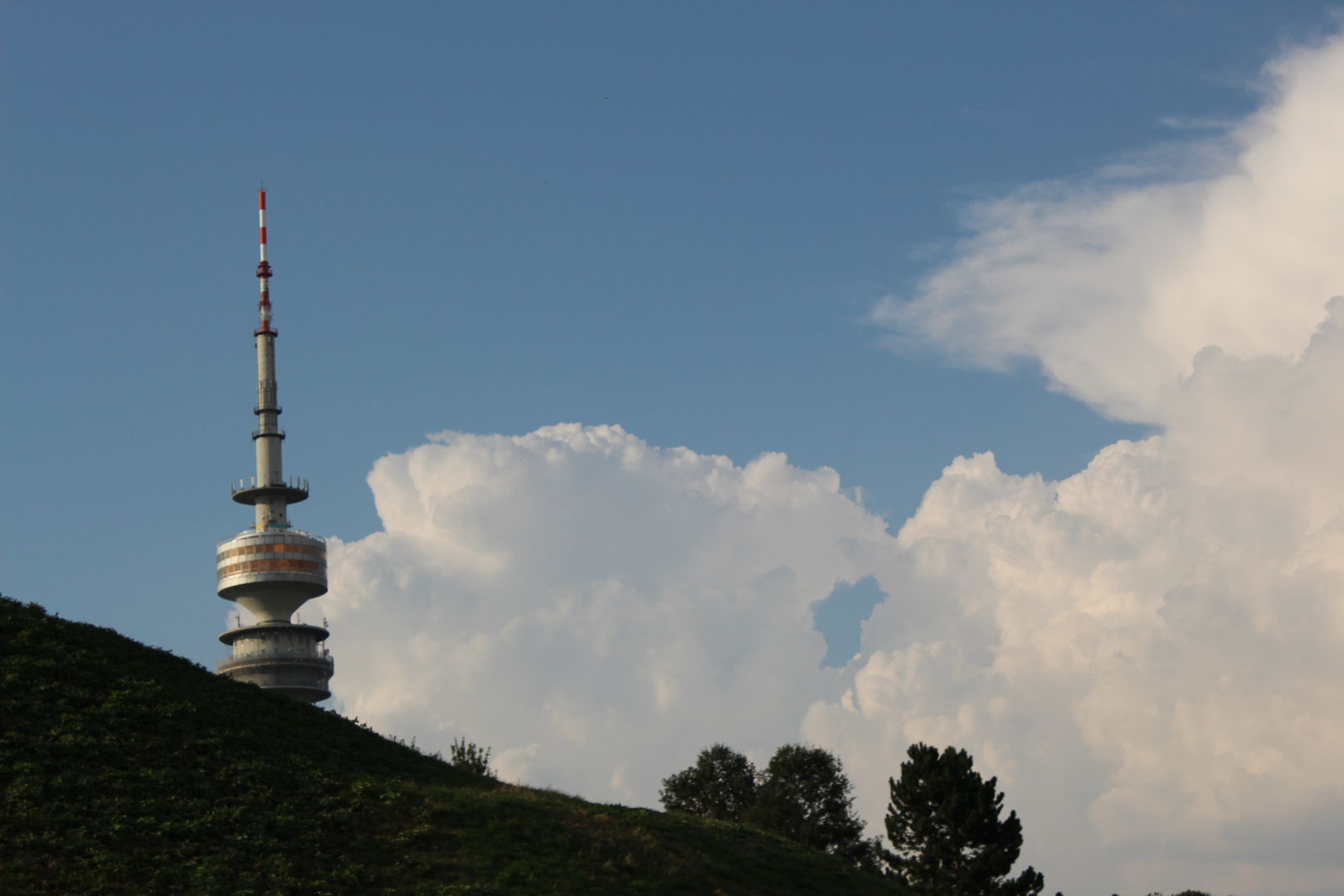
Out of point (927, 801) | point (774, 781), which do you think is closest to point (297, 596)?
point (774, 781)

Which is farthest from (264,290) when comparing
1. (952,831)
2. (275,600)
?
(952,831)

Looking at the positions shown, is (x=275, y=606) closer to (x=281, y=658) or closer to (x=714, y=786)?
(x=281, y=658)

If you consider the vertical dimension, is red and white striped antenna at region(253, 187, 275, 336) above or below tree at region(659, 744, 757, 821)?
above

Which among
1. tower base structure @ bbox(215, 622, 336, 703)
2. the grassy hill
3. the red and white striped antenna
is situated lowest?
the grassy hill

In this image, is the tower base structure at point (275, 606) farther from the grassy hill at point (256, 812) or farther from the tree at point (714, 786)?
the grassy hill at point (256, 812)

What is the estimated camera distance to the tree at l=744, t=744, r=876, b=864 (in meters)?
97.9

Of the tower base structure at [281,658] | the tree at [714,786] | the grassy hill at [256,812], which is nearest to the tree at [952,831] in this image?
the grassy hill at [256,812]

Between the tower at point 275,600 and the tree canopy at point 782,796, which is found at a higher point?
the tower at point 275,600

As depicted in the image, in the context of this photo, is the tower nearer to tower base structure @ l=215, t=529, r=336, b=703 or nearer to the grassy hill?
tower base structure @ l=215, t=529, r=336, b=703

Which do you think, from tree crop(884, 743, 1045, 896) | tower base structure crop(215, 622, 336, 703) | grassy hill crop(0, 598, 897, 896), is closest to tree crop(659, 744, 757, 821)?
tree crop(884, 743, 1045, 896)

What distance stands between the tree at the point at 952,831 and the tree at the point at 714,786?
34920 mm

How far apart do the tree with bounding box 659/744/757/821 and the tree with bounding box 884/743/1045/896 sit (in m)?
34.9

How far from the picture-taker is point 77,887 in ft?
113

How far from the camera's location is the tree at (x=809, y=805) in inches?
3856
